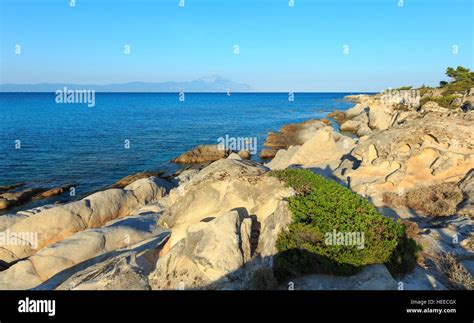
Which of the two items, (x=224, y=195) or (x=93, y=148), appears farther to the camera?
(x=93, y=148)

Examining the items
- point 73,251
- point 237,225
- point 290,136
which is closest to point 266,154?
point 290,136

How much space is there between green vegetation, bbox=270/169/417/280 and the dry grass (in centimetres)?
108

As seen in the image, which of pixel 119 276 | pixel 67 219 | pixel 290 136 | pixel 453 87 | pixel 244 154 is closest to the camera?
pixel 119 276

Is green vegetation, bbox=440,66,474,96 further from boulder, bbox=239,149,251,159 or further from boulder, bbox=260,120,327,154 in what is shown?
boulder, bbox=239,149,251,159

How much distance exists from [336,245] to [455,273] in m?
3.64

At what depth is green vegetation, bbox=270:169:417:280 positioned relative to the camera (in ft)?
31.0

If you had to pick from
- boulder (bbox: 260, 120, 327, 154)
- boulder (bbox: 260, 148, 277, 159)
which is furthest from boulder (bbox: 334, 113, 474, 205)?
boulder (bbox: 260, 120, 327, 154)

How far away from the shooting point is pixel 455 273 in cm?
998

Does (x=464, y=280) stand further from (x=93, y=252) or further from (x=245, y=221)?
(x=93, y=252)

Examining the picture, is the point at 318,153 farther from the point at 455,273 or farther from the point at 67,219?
the point at 455,273
